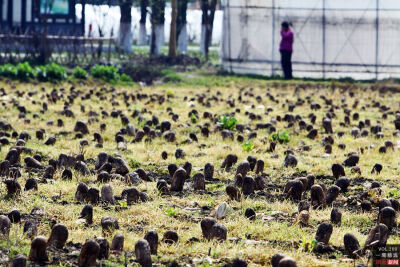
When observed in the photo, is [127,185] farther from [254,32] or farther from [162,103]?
[254,32]

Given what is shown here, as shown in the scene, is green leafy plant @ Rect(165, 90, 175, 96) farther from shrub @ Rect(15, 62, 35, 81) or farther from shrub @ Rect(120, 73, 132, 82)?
shrub @ Rect(15, 62, 35, 81)

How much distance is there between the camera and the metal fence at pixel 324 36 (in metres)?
23.3

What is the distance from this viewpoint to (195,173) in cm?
721

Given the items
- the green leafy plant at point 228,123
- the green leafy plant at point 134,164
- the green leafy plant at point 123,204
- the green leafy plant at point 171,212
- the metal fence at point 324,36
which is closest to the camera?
the green leafy plant at point 171,212

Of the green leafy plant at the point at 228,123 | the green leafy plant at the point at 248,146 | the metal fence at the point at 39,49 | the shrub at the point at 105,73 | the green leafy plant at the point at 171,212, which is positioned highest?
the metal fence at the point at 39,49

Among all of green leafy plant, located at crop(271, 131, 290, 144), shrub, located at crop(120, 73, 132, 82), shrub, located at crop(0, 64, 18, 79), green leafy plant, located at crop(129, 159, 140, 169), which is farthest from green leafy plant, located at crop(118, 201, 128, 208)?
shrub, located at crop(120, 73, 132, 82)

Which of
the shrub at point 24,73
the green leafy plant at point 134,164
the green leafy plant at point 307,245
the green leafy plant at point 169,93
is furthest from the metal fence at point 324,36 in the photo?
the green leafy plant at point 307,245

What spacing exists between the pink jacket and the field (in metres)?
7.05

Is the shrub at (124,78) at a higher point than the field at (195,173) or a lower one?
higher

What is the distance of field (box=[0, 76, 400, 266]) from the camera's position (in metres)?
4.43

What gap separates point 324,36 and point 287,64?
204 cm

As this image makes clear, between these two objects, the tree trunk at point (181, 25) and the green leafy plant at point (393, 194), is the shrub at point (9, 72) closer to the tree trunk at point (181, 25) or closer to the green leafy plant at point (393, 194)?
the green leafy plant at point (393, 194)

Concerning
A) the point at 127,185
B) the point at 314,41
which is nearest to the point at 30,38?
the point at 314,41

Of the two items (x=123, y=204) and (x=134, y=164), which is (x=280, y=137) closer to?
(x=134, y=164)
